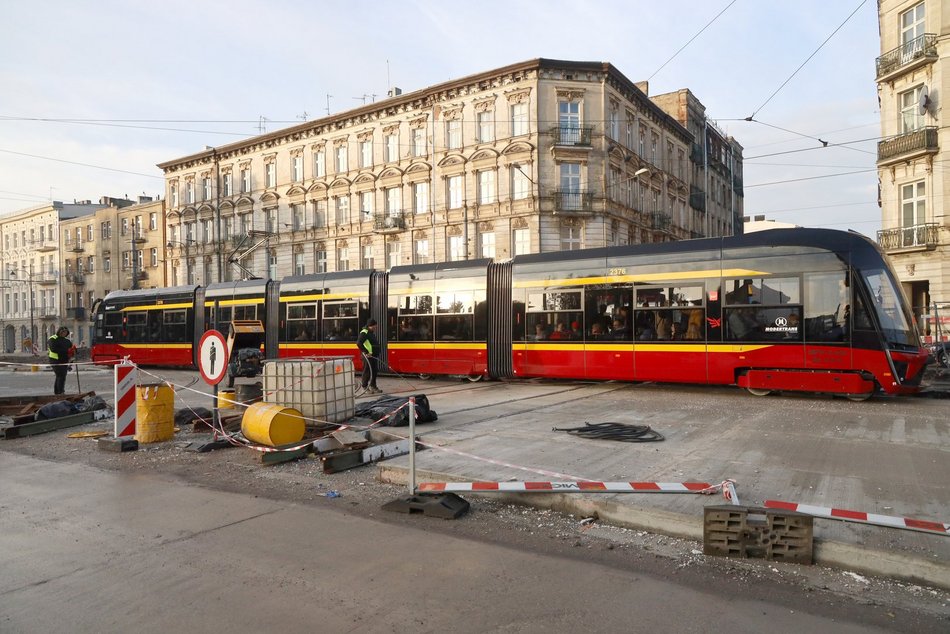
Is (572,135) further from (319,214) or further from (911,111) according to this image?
(319,214)

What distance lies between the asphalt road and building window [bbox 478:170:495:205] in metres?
31.4

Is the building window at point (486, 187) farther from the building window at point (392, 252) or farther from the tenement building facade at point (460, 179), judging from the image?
the building window at point (392, 252)

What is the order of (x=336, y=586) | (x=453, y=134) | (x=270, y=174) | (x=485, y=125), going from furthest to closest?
1. (x=270, y=174)
2. (x=453, y=134)
3. (x=485, y=125)
4. (x=336, y=586)

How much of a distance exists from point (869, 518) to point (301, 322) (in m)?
19.6

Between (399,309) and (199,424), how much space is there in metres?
8.99

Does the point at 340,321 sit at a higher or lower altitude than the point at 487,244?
lower

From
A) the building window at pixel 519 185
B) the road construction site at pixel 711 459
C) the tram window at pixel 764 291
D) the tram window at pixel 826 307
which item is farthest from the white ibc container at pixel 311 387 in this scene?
the building window at pixel 519 185

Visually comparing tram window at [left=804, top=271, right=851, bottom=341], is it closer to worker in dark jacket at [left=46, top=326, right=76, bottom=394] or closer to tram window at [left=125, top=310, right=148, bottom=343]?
worker in dark jacket at [left=46, top=326, right=76, bottom=394]

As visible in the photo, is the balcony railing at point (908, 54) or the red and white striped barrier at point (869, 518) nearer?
the red and white striped barrier at point (869, 518)

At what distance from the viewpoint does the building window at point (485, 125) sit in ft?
118

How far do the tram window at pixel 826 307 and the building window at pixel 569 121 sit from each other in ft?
78.3

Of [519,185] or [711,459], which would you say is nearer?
[711,459]

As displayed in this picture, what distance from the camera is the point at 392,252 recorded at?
131 feet

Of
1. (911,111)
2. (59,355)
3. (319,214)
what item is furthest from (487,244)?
(59,355)
